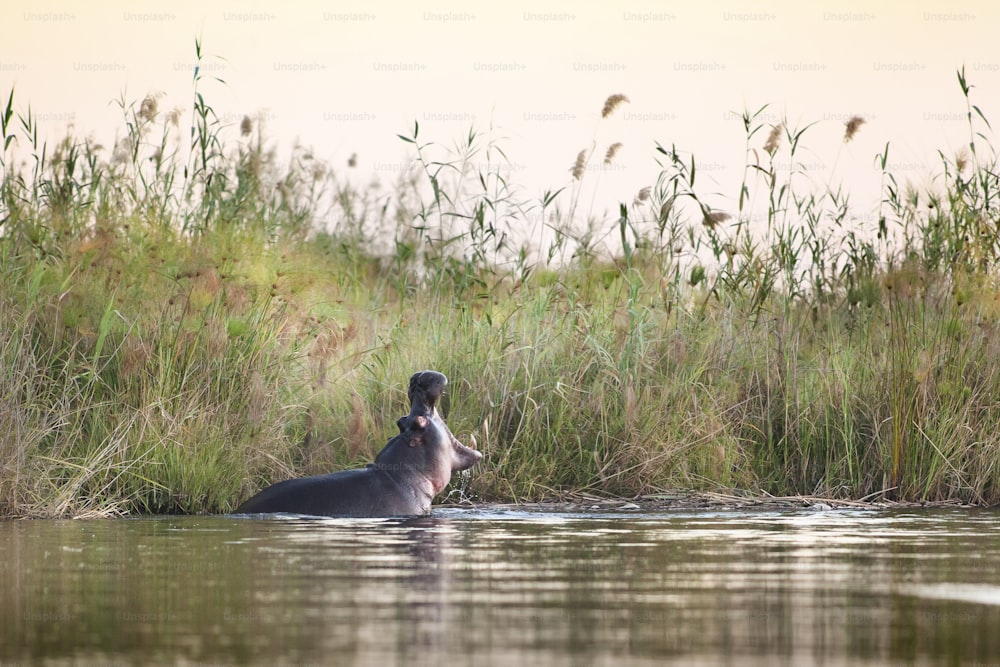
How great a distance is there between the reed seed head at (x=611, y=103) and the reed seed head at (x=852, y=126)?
1790 millimetres

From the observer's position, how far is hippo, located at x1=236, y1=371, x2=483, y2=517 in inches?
341

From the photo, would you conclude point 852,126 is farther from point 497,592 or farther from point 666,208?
point 497,592

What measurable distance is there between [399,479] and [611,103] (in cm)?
435

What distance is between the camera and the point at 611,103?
1175 centimetres

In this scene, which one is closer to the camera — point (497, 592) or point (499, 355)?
point (497, 592)

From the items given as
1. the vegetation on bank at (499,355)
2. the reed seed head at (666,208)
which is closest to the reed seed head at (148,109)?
the vegetation on bank at (499,355)

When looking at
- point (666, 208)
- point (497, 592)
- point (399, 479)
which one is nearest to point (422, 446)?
point (399, 479)

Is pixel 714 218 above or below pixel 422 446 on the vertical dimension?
above

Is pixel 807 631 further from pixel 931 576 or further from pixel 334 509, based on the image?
pixel 334 509

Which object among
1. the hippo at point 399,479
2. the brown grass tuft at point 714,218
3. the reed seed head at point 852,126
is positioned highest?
the reed seed head at point 852,126

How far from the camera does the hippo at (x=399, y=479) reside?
866cm

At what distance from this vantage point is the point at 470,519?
8711 millimetres

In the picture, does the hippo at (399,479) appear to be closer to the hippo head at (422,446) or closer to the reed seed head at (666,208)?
the hippo head at (422,446)

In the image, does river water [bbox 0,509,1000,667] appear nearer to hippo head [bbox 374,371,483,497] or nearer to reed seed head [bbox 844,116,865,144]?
hippo head [bbox 374,371,483,497]
